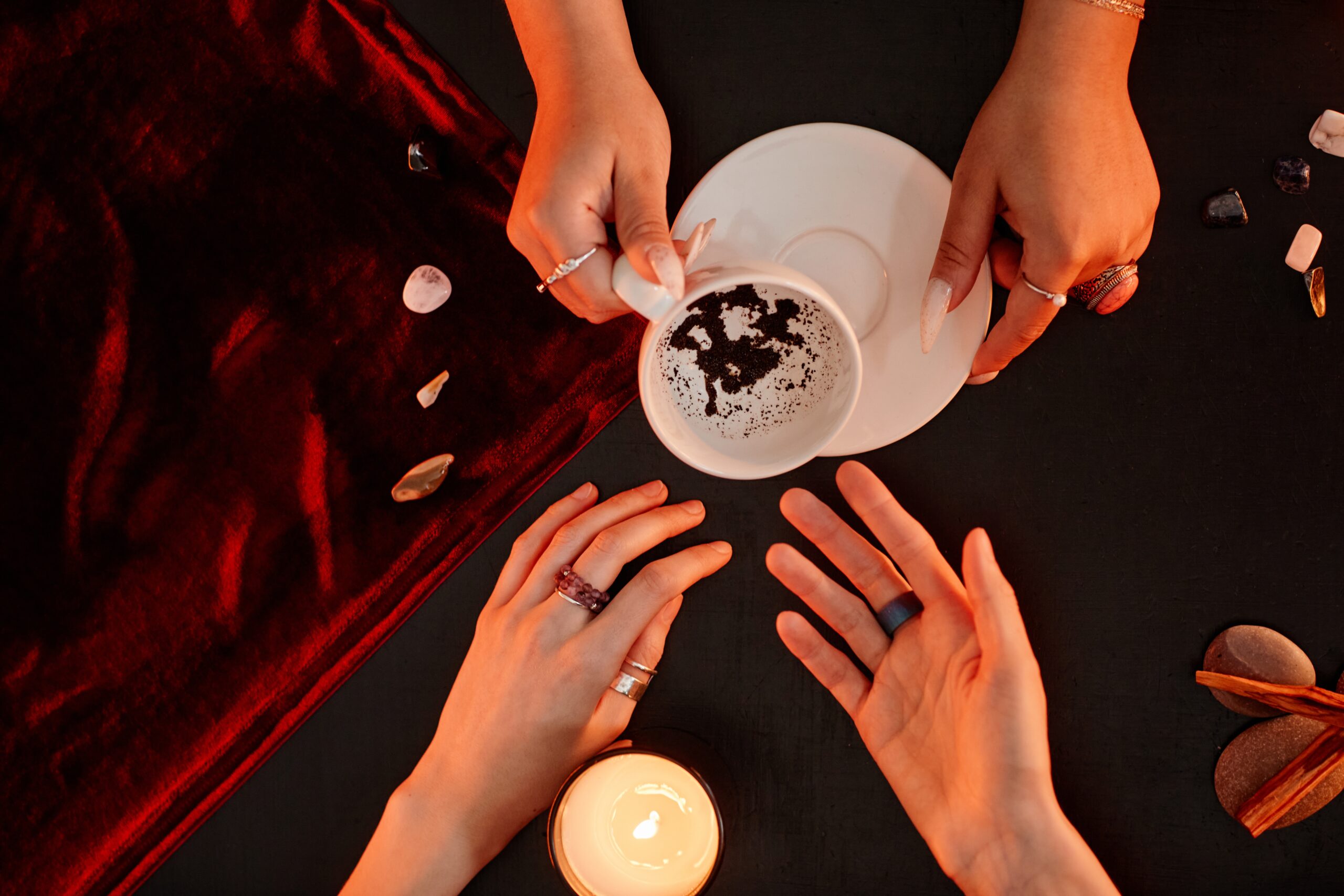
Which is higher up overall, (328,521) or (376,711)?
(328,521)

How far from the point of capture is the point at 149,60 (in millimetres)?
866

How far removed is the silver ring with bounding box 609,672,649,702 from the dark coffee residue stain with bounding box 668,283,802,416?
321mm

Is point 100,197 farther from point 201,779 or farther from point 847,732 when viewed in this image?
point 847,732

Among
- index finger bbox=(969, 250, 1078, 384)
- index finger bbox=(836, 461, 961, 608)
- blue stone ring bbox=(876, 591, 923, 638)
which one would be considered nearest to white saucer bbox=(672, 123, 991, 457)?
index finger bbox=(969, 250, 1078, 384)

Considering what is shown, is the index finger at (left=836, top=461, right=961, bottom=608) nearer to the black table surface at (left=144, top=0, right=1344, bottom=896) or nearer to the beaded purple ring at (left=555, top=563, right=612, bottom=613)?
the black table surface at (left=144, top=0, right=1344, bottom=896)

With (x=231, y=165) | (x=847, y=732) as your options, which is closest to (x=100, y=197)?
(x=231, y=165)

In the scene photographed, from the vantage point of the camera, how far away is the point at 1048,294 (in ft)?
2.17

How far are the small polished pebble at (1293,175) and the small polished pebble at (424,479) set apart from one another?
920 mm

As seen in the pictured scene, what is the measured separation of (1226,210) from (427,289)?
85cm

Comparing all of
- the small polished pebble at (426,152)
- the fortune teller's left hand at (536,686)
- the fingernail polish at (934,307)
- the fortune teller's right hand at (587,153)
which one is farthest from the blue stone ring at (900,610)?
the small polished pebble at (426,152)

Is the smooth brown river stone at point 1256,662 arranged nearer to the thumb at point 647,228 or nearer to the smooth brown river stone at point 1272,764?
the smooth brown river stone at point 1272,764

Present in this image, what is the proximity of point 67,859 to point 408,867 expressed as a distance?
0.42 meters

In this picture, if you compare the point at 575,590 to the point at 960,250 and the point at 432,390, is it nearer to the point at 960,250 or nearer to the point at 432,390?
the point at 432,390

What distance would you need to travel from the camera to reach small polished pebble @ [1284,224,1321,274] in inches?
30.4
